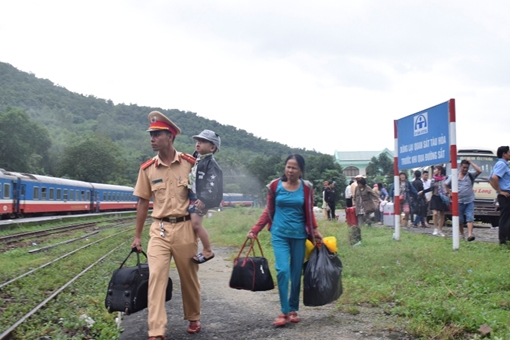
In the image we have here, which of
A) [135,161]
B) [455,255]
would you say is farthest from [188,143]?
[455,255]

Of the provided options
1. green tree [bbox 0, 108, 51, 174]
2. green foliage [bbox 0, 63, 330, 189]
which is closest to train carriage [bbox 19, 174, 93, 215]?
green foliage [bbox 0, 63, 330, 189]

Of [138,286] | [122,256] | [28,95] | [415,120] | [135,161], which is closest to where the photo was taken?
[138,286]

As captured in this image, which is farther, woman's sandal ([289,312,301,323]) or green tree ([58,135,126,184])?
green tree ([58,135,126,184])

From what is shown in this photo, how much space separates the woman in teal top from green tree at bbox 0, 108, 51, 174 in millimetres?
54520

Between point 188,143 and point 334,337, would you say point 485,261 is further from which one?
point 188,143

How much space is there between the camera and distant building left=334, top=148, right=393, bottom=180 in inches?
3187

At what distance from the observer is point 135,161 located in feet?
253

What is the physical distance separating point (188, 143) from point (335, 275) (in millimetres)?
51944

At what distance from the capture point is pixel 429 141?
10.2m

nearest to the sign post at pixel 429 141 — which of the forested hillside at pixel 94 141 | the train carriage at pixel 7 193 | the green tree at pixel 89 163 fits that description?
the forested hillside at pixel 94 141

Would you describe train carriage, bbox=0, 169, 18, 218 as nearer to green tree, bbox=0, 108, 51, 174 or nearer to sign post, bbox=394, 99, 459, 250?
sign post, bbox=394, 99, 459, 250

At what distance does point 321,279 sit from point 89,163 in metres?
65.2

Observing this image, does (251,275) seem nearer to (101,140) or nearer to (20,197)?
(20,197)

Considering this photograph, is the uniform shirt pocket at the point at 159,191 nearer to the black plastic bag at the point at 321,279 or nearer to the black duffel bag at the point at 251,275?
the black duffel bag at the point at 251,275
